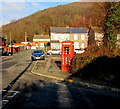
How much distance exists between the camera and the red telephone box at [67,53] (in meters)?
12.6

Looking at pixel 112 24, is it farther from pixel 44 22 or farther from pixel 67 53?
pixel 44 22

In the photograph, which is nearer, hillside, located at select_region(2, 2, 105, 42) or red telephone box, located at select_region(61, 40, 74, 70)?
red telephone box, located at select_region(61, 40, 74, 70)


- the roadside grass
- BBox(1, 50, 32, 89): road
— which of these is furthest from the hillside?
the roadside grass

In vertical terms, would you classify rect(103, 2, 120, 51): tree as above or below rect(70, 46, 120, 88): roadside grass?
above

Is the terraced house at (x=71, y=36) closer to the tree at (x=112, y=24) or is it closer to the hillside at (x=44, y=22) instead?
the hillside at (x=44, y=22)

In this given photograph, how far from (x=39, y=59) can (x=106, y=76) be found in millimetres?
15334

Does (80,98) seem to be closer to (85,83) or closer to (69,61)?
(85,83)

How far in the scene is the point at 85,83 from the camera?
865cm

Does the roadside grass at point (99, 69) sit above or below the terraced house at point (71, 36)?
below

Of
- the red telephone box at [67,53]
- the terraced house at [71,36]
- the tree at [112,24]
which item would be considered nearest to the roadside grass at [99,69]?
the red telephone box at [67,53]

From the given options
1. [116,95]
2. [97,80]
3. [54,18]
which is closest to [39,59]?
[97,80]

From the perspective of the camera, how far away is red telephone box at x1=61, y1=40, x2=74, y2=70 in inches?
496

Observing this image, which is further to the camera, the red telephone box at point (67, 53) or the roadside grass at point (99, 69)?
the red telephone box at point (67, 53)

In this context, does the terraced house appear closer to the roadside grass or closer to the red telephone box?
the red telephone box
